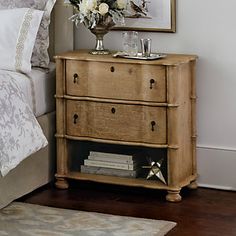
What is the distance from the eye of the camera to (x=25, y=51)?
4.50 meters

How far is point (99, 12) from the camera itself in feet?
14.6

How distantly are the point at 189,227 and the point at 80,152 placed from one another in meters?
1.14

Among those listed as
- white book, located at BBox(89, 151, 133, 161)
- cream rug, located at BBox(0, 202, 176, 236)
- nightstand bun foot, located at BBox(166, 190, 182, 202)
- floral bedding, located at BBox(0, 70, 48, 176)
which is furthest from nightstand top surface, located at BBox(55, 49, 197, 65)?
cream rug, located at BBox(0, 202, 176, 236)

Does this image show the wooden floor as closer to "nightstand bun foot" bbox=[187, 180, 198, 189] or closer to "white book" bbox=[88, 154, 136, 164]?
A: "nightstand bun foot" bbox=[187, 180, 198, 189]

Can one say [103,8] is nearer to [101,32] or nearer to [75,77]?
[101,32]

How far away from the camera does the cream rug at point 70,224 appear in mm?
3773

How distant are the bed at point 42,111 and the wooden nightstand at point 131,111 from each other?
0.29ft

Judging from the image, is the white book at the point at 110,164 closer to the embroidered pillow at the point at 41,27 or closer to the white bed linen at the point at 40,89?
the white bed linen at the point at 40,89

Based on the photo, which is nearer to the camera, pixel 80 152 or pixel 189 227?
pixel 189 227

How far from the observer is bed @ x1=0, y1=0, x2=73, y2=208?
14.0 ft

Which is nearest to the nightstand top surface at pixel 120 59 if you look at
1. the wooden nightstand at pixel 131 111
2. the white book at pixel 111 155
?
the wooden nightstand at pixel 131 111

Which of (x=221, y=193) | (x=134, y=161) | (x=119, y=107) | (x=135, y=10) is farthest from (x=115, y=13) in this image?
(x=221, y=193)

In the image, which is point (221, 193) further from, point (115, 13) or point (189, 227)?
point (115, 13)

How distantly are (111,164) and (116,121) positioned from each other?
28 cm
